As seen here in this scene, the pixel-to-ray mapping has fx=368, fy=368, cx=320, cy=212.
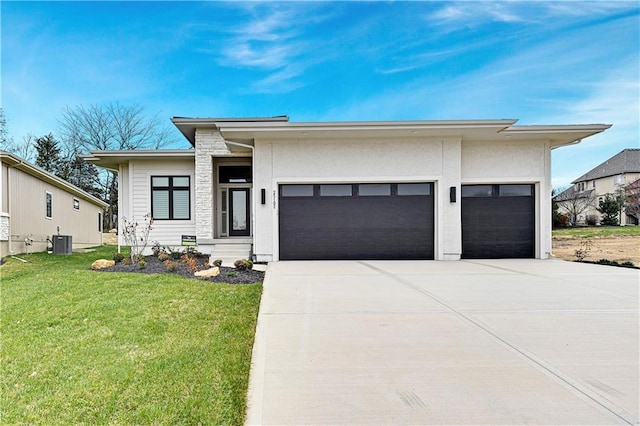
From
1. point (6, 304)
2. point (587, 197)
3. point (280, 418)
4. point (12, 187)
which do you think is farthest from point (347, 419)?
point (587, 197)

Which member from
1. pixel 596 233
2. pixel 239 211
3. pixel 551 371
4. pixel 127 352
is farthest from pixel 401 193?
pixel 596 233

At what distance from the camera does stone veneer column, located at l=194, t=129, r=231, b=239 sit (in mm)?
11773

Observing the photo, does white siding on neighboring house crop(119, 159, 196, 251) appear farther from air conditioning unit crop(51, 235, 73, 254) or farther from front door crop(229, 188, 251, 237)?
air conditioning unit crop(51, 235, 73, 254)

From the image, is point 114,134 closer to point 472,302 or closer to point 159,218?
point 159,218

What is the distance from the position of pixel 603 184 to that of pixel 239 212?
133 ft

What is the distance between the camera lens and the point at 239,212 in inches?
516

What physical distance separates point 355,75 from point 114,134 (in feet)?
63.4

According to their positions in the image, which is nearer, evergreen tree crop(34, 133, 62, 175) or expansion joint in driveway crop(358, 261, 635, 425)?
expansion joint in driveway crop(358, 261, 635, 425)

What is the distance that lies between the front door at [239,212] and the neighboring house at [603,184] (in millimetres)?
31261

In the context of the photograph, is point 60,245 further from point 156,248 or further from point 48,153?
point 48,153

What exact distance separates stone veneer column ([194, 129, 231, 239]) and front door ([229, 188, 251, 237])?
112 cm

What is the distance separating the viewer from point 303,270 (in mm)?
8258

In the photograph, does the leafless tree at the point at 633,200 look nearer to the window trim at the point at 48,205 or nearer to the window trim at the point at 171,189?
the window trim at the point at 171,189

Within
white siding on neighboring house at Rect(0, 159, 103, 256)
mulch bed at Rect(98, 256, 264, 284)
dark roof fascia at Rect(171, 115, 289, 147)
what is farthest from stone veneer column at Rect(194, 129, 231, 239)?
white siding on neighboring house at Rect(0, 159, 103, 256)
